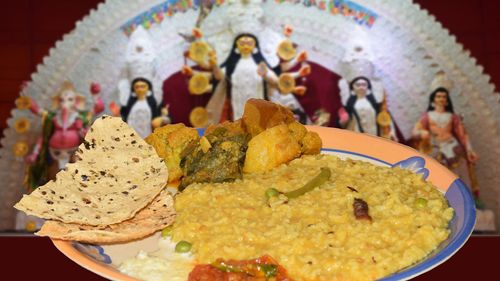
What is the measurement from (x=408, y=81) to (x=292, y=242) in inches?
87.6

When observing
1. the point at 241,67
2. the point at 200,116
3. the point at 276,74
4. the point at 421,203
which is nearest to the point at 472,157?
the point at 276,74

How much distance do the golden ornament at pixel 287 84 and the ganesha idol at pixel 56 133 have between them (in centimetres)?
95

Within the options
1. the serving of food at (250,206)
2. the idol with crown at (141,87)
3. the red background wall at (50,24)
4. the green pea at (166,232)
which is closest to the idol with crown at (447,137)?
the red background wall at (50,24)

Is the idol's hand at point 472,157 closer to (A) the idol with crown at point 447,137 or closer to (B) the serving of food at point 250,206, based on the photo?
(A) the idol with crown at point 447,137

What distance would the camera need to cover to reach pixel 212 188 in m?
2.48

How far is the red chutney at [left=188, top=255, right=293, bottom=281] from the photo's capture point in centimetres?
201

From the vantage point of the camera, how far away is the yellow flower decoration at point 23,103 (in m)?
4.16

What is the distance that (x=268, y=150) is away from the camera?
2619 millimetres

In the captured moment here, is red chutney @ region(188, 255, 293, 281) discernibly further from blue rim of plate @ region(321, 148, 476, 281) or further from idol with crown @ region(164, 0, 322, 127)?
idol with crown @ region(164, 0, 322, 127)

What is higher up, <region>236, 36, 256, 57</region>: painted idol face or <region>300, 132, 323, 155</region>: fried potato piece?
<region>236, 36, 256, 57</region>: painted idol face

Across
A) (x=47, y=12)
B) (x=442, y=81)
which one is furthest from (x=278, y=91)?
(x=47, y=12)

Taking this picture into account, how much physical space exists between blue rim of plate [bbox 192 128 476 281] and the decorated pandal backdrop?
5.59 ft

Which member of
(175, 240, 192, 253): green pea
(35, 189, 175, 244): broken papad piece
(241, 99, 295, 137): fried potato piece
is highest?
(241, 99, 295, 137): fried potato piece

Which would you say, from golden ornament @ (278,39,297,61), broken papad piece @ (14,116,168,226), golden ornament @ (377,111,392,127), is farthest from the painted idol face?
broken papad piece @ (14,116,168,226)
